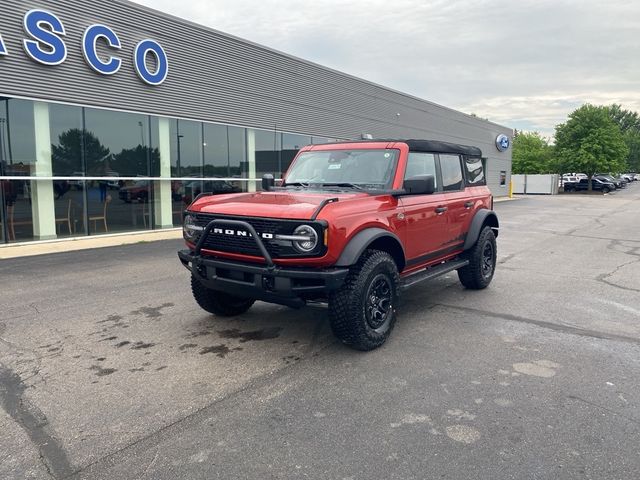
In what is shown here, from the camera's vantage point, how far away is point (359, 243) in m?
4.30

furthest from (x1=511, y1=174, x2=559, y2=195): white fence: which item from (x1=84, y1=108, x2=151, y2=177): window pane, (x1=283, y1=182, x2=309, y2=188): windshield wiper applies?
(x1=283, y1=182, x2=309, y2=188): windshield wiper

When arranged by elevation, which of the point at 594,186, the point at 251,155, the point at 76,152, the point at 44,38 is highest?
the point at 44,38

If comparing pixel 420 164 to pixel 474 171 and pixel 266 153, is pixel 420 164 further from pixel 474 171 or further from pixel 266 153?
pixel 266 153

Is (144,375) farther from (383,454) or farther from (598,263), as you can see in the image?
(598,263)

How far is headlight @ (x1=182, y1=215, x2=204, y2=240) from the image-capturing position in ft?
15.8

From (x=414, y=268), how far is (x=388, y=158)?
50.0 inches

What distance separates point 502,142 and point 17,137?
36.3 m

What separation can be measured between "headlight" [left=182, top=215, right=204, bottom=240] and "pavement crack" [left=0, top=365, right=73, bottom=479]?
74.6 inches

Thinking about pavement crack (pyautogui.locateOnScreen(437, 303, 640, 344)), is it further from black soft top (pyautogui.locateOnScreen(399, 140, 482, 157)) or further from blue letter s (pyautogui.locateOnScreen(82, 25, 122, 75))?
blue letter s (pyautogui.locateOnScreen(82, 25, 122, 75))

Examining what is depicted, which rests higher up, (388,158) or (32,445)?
(388,158)

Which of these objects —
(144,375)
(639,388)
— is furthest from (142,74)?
(639,388)

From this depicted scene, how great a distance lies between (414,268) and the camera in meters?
5.52

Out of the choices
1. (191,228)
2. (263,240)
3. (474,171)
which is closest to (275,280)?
(263,240)

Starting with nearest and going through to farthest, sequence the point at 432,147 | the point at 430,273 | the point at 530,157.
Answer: the point at 430,273 → the point at 432,147 → the point at 530,157
